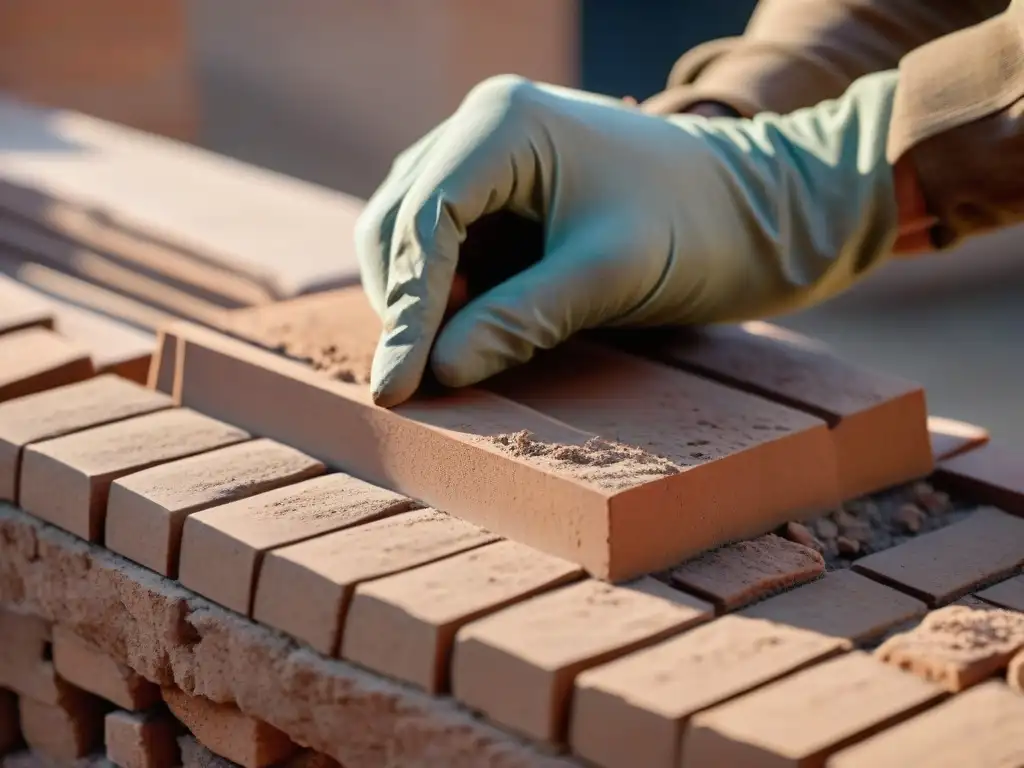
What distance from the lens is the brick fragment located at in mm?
1845

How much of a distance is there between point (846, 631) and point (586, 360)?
2.17 ft

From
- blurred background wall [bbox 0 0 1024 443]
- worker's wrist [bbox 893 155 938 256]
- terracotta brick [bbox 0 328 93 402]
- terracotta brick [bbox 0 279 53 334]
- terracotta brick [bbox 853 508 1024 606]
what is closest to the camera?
terracotta brick [bbox 853 508 1024 606]

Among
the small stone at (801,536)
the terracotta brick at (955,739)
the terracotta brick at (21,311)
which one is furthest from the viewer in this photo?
the terracotta brick at (21,311)

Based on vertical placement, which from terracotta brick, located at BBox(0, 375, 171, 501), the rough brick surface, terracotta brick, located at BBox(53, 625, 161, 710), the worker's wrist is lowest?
terracotta brick, located at BBox(53, 625, 161, 710)

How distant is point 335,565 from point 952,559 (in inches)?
30.9

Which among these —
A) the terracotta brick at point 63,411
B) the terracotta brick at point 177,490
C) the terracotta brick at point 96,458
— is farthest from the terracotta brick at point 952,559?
the terracotta brick at point 63,411

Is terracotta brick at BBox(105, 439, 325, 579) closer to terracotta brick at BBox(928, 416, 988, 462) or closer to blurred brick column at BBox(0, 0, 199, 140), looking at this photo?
terracotta brick at BBox(928, 416, 988, 462)

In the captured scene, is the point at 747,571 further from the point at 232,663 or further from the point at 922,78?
the point at 922,78

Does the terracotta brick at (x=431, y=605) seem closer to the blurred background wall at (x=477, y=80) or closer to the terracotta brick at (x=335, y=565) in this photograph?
the terracotta brick at (x=335, y=565)

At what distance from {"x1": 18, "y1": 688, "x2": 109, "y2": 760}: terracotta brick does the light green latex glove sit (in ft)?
2.25

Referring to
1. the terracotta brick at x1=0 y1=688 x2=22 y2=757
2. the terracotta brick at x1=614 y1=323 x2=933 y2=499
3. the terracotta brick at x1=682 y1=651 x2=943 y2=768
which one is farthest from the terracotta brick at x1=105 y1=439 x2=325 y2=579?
the terracotta brick at x1=682 y1=651 x2=943 y2=768

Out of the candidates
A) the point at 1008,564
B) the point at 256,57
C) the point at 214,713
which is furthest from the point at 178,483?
the point at 256,57

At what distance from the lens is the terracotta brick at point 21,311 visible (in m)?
2.53

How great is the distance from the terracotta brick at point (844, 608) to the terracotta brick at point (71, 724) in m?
1.04
